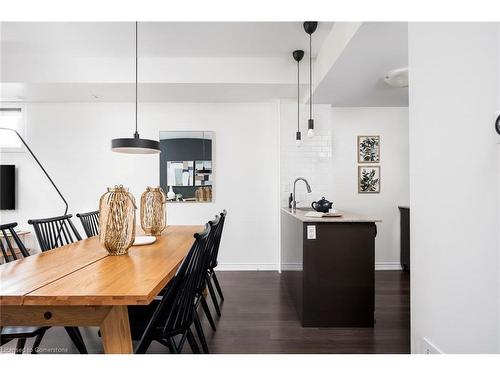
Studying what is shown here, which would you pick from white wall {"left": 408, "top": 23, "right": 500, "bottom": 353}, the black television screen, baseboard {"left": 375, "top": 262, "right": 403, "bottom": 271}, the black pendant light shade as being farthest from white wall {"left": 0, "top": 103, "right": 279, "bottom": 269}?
white wall {"left": 408, "top": 23, "right": 500, "bottom": 353}

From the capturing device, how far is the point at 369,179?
416 cm

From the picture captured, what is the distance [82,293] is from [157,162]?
10.5 feet

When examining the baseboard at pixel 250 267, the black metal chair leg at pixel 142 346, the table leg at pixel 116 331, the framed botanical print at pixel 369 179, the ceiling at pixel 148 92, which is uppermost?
the ceiling at pixel 148 92

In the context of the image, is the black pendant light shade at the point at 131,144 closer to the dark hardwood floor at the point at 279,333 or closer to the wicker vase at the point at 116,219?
the wicker vase at the point at 116,219

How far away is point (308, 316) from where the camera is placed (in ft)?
7.54

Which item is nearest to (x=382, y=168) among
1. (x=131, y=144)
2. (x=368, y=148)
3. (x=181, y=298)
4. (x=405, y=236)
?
(x=368, y=148)

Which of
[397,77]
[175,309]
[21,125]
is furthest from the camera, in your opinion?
[21,125]

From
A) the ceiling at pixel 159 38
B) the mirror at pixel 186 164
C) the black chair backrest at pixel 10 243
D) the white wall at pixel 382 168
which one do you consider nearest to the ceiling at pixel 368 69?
the white wall at pixel 382 168

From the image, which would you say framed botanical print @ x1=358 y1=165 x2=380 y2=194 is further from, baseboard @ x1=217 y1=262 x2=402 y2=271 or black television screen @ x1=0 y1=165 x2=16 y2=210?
black television screen @ x1=0 y1=165 x2=16 y2=210

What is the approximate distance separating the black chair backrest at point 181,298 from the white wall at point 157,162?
2.64m

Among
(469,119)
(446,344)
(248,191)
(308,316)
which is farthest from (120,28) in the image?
(446,344)

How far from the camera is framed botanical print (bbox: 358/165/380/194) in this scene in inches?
163

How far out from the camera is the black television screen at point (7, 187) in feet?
12.9

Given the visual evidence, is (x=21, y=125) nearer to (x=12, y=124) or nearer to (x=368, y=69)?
(x=12, y=124)
